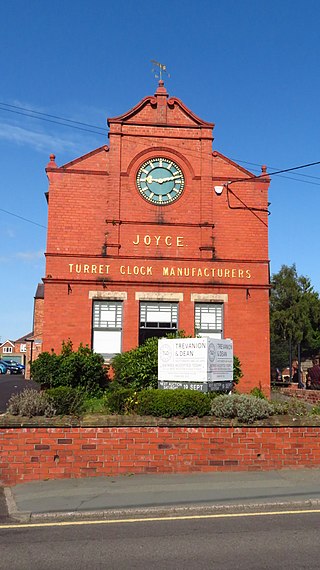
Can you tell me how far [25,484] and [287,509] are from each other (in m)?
4.60

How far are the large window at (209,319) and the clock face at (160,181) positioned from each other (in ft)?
13.3

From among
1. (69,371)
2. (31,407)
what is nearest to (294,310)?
(69,371)

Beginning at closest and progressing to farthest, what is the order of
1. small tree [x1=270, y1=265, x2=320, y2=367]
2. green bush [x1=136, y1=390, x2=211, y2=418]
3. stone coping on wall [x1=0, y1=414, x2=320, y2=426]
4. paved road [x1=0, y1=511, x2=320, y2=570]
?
paved road [x1=0, y1=511, x2=320, y2=570] → stone coping on wall [x1=0, y1=414, x2=320, y2=426] → green bush [x1=136, y1=390, x2=211, y2=418] → small tree [x1=270, y1=265, x2=320, y2=367]

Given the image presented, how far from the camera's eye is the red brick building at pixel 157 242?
19.0 meters

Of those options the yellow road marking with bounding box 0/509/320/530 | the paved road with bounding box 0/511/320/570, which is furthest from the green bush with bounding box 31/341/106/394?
the paved road with bounding box 0/511/320/570

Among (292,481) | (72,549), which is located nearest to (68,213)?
(292,481)

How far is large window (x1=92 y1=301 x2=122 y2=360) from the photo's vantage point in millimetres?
18938

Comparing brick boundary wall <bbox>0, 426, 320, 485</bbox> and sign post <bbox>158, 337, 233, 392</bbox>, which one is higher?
sign post <bbox>158, 337, 233, 392</bbox>

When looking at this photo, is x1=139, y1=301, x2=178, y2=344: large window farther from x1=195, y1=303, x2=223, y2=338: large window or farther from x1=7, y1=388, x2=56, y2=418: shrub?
x1=7, y1=388, x2=56, y2=418: shrub

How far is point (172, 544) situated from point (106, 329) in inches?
495

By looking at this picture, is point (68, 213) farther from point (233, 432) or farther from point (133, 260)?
point (233, 432)

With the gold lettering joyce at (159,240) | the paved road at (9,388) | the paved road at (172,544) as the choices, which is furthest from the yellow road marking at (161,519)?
the gold lettering joyce at (159,240)

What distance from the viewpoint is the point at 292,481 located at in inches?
388

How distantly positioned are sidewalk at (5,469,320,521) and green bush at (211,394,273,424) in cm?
106
